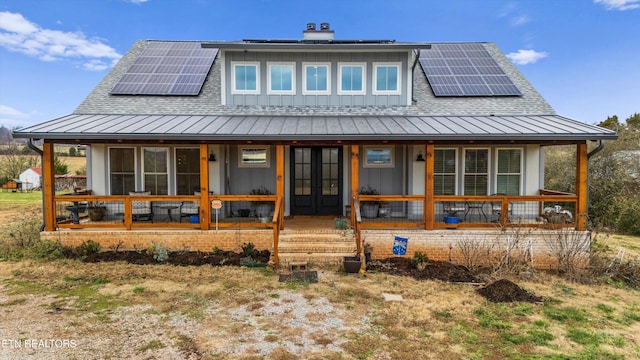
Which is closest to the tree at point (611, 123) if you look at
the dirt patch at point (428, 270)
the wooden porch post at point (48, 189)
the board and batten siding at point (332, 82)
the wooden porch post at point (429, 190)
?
the board and batten siding at point (332, 82)

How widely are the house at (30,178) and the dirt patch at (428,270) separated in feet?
95.2

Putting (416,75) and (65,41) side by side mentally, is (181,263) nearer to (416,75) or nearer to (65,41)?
(416,75)

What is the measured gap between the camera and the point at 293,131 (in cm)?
855

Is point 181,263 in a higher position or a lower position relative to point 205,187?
lower

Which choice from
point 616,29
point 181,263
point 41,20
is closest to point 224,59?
point 181,263

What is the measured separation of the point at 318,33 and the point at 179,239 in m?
8.70

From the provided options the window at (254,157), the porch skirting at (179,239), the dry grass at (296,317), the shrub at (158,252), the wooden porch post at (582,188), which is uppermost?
the window at (254,157)

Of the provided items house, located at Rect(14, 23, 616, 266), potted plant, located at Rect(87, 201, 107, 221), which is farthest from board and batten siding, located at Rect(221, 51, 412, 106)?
potted plant, located at Rect(87, 201, 107, 221)

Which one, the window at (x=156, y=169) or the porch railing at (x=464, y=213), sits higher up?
the window at (x=156, y=169)

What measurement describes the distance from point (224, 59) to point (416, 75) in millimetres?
6805

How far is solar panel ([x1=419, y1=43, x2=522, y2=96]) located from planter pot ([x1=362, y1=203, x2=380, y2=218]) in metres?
4.56

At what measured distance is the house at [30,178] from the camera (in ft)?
84.3

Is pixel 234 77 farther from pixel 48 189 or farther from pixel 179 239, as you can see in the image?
pixel 48 189

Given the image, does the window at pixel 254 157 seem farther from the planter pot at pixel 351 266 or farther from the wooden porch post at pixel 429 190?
the wooden porch post at pixel 429 190
